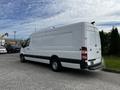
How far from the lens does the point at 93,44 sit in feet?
26.6

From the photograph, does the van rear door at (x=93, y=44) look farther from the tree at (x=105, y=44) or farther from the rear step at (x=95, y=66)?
the tree at (x=105, y=44)

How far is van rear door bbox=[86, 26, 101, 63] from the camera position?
25.5ft

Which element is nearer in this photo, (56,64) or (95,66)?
(95,66)

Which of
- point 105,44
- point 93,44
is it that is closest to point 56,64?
point 93,44

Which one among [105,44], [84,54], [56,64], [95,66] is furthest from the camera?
[105,44]

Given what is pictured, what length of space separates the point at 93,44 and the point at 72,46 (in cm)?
107

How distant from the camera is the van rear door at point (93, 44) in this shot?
7.78 m

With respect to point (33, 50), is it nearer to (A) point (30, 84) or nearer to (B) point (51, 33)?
(B) point (51, 33)

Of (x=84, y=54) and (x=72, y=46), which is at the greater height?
(x=72, y=46)

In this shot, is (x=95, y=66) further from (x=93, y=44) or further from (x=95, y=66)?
(x=93, y=44)

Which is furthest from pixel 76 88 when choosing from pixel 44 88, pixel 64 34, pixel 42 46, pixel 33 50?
pixel 33 50

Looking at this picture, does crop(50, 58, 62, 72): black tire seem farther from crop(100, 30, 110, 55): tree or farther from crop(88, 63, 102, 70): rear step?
crop(100, 30, 110, 55): tree

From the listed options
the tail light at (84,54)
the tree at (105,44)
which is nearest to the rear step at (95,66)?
the tail light at (84,54)

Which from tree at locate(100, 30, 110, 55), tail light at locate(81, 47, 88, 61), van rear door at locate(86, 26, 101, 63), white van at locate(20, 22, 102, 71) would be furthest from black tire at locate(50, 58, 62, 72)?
tree at locate(100, 30, 110, 55)
